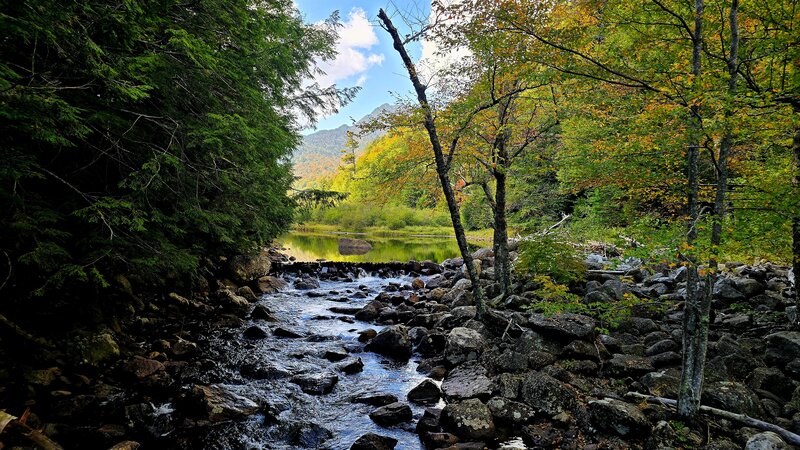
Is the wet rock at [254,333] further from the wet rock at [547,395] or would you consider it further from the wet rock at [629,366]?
the wet rock at [629,366]

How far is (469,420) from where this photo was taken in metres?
5.76

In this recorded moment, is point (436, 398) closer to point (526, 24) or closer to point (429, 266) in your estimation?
point (526, 24)

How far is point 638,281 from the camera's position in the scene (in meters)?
13.7

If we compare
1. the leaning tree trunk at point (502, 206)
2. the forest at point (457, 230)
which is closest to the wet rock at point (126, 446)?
the forest at point (457, 230)

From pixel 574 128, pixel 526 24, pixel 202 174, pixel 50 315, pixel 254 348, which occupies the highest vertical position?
pixel 526 24

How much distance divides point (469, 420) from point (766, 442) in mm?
3610

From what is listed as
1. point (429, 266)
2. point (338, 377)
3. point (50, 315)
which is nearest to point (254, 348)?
point (338, 377)

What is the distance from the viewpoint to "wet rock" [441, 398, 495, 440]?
563 cm

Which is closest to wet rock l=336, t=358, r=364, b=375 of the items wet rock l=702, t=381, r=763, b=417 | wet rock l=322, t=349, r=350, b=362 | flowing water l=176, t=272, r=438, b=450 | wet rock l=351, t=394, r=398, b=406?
flowing water l=176, t=272, r=438, b=450

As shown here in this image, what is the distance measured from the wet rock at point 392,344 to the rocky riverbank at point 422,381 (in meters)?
0.04

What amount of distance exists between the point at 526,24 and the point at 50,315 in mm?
10370

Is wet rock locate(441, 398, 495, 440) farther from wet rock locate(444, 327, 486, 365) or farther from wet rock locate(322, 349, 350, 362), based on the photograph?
wet rock locate(322, 349, 350, 362)

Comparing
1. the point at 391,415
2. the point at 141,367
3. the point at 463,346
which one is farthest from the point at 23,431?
the point at 463,346

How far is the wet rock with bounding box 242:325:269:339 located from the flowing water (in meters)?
0.19
